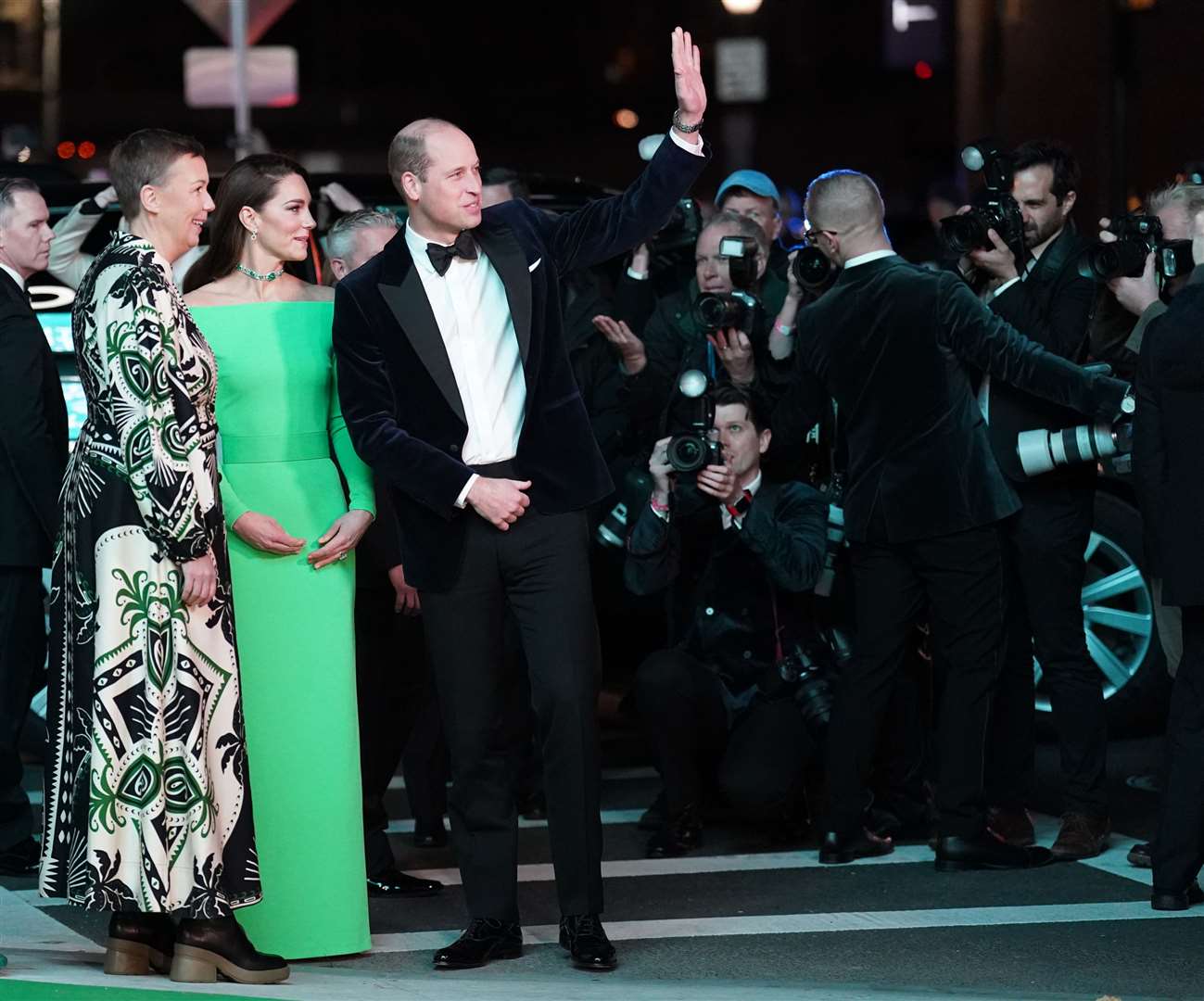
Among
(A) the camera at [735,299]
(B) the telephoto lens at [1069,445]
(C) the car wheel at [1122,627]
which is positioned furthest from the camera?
(C) the car wheel at [1122,627]

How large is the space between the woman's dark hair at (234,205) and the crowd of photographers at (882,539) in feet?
3.43

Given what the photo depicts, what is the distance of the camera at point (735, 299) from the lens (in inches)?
296

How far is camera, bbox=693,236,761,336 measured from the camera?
751cm

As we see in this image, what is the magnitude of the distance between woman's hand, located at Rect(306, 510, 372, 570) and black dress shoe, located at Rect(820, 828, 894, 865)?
204cm

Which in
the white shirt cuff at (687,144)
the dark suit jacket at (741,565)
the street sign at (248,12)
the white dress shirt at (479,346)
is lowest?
the dark suit jacket at (741,565)

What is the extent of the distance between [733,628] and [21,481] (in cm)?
235

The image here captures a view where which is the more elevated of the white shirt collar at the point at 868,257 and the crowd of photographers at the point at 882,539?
the white shirt collar at the point at 868,257

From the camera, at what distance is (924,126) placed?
4538 centimetres

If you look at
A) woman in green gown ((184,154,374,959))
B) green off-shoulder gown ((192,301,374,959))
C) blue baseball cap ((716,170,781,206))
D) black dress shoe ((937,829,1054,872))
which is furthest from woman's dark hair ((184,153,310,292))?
blue baseball cap ((716,170,781,206))

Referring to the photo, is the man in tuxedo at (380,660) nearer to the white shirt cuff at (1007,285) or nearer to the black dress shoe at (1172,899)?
the white shirt cuff at (1007,285)

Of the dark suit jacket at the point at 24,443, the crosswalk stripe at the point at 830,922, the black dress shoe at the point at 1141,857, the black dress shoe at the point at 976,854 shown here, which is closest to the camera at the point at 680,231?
the dark suit jacket at the point at 24,443

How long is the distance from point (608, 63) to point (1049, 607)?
44.2m

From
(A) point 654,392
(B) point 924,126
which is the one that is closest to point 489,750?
(A) point 654,392

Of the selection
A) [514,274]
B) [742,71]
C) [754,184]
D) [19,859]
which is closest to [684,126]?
[514,274]
